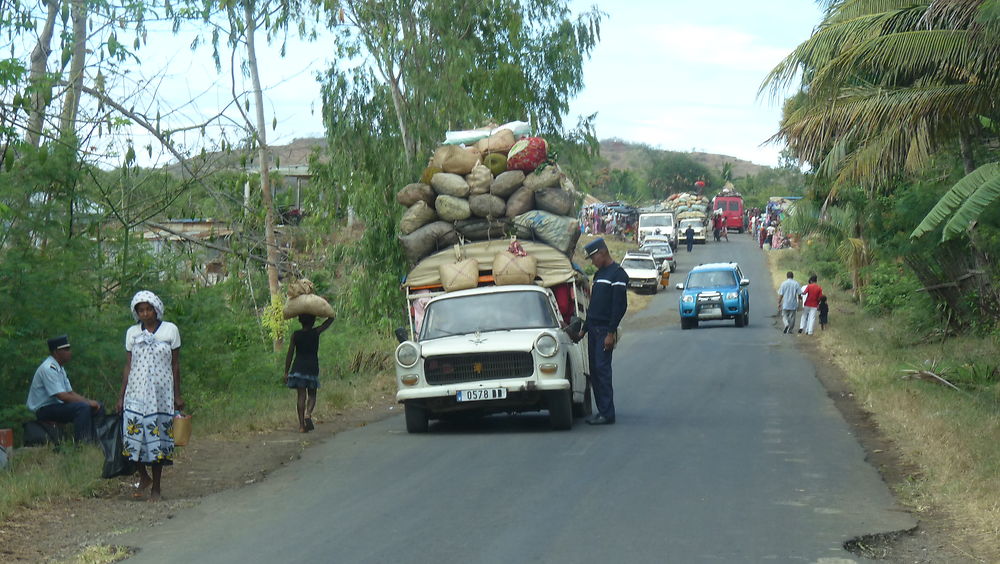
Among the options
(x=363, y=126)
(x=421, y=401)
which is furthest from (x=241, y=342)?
(x=363, y=126)

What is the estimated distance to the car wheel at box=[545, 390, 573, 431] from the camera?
13758 mm

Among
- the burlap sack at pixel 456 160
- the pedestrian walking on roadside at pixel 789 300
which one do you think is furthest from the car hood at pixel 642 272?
the burlap sack at pixel 456 160

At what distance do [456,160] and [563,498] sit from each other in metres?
8.29

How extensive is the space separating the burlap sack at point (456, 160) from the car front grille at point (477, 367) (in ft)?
12.7

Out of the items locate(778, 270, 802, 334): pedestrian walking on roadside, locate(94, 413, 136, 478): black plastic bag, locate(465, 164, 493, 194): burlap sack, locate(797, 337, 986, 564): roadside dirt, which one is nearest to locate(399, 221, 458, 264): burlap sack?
locate(465, 164, 493, 194): burlap sack

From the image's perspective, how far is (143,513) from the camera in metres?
9.55

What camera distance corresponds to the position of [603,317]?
1442 cm

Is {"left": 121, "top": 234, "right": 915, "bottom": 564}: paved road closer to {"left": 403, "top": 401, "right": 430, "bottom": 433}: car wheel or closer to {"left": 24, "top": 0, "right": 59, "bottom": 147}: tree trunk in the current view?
{"left": 403, "top": 401, "right": 430, "bottom": 433}: car wheel

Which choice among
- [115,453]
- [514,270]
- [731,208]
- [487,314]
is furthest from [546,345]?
[731,208]

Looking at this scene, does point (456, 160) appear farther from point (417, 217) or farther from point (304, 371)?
point (304, 371)

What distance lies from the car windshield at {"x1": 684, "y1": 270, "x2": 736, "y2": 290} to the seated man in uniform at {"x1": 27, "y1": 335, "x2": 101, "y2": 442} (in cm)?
2593

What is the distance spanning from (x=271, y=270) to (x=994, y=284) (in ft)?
58.2

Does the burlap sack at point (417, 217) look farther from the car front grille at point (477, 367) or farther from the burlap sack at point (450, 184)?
the car front grille at point (477, 367)

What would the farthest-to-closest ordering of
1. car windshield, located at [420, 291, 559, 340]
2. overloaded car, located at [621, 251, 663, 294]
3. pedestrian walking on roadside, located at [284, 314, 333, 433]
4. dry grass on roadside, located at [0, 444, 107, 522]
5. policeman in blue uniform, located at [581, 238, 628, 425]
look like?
1. overloaded car, located at [621, 251, 663, 294]
2. pedestrian walking on roadside, located at [284, 314, 333, 433]
3. car windshield, located at [420, 291, 559, 340]
4. policeman in blue uniform, located at [581, 238, 628, 425]
5. dry grass on roadside, located at [0, 444, 107, 522]
